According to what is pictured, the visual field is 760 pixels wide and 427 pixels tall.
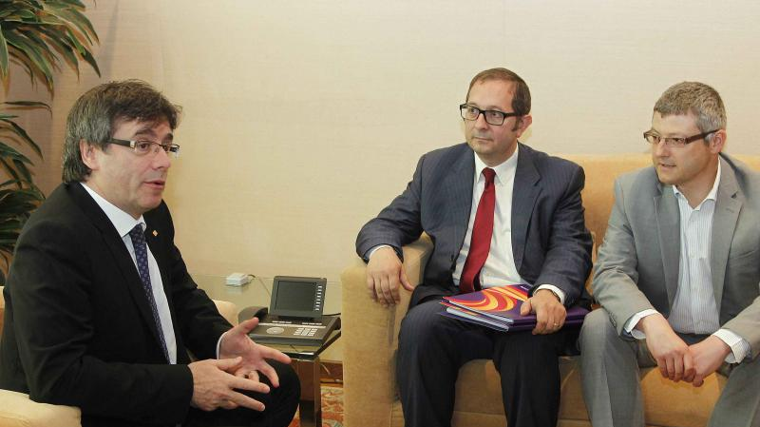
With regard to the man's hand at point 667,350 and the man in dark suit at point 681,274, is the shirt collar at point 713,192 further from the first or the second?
the man's hand at point 667,350

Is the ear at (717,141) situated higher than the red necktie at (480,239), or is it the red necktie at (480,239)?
the ear at (717,141)

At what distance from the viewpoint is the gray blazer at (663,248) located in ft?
Result: 8.45

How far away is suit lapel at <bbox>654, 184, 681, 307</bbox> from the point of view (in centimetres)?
266

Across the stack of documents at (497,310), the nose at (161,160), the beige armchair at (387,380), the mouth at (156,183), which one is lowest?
the beige armchair at (387,380)

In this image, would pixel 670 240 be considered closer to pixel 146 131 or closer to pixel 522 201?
pixel 522 201

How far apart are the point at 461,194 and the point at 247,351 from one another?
110cm

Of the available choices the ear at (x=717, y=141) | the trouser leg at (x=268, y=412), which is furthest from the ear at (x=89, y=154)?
the ear at (x=717, y=141)

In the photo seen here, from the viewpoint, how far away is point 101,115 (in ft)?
6.70

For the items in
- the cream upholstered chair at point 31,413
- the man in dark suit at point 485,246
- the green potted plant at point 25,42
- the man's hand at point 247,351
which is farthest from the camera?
the green potted plant at point 25,42

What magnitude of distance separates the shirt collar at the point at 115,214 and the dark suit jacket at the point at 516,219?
38.2 inches

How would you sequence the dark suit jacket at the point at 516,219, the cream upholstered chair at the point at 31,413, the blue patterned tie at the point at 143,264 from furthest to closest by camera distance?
the dark suit jacket at the point at 516,219 → the blue patterned tie at the point at 143,264 → the cream upholstered chair at the point at 31,413

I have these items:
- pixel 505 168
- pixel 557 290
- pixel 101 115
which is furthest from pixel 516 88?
pixel 101 115

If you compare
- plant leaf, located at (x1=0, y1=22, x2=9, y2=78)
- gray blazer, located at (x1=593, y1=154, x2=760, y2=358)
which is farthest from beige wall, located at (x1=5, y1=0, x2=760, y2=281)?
plant leaf, located at (x1=0, y1=22, x2=9, y2=78)

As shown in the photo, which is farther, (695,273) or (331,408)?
(331,408)
